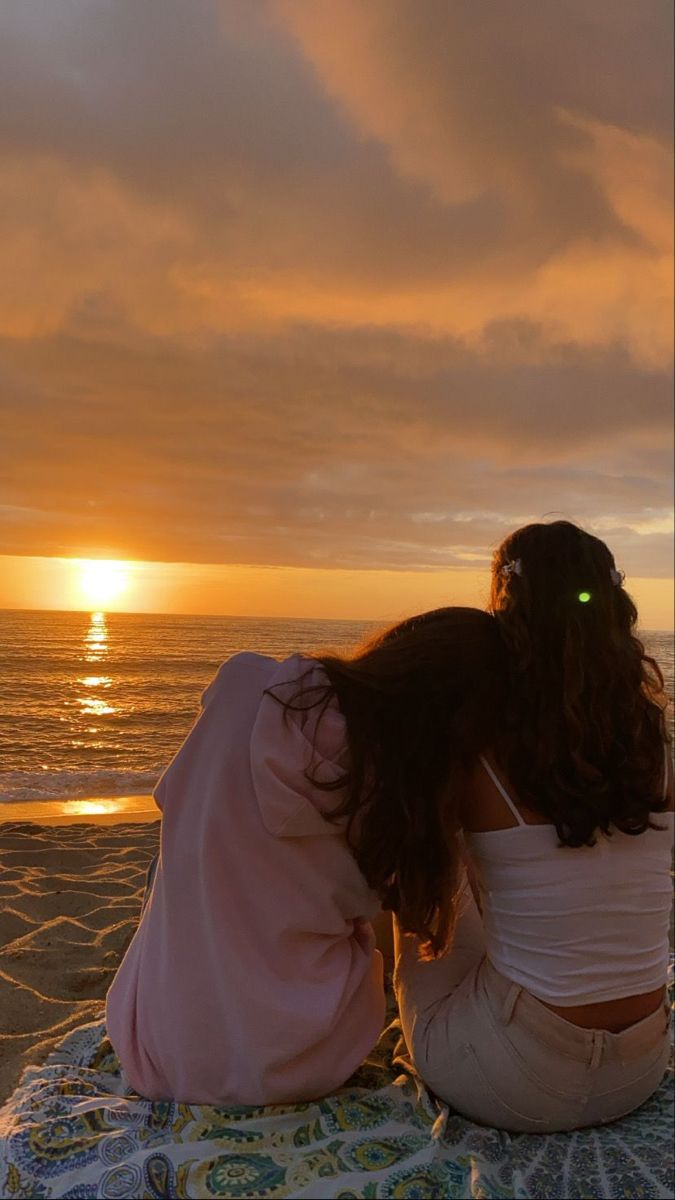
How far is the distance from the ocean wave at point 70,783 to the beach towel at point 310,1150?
19.5 feet

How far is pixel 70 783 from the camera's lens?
845 cm

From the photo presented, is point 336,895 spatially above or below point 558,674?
below

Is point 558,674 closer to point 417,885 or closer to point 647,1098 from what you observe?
point 417,885

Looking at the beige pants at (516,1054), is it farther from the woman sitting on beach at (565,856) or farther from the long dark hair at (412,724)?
the long dark hair at (412,724)

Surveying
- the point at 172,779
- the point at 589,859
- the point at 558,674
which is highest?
the point at 558,674

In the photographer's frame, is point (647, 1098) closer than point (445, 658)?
No

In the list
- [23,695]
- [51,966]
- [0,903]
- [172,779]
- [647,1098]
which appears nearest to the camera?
[172,779]

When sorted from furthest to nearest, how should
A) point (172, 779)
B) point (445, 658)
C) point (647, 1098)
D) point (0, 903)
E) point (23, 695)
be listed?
point (23, 695), point (0, 903), point (647, 1098), point (172, 779), point (445, 658)

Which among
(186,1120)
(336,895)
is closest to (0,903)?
(186,1120)

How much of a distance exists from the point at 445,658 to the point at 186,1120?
4.25 ft

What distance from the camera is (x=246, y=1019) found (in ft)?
6.40

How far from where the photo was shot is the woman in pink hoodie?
180 centimetres

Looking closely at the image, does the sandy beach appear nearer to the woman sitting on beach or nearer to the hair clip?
the woman sitting on beach

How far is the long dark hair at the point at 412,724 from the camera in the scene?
1.79 metres
